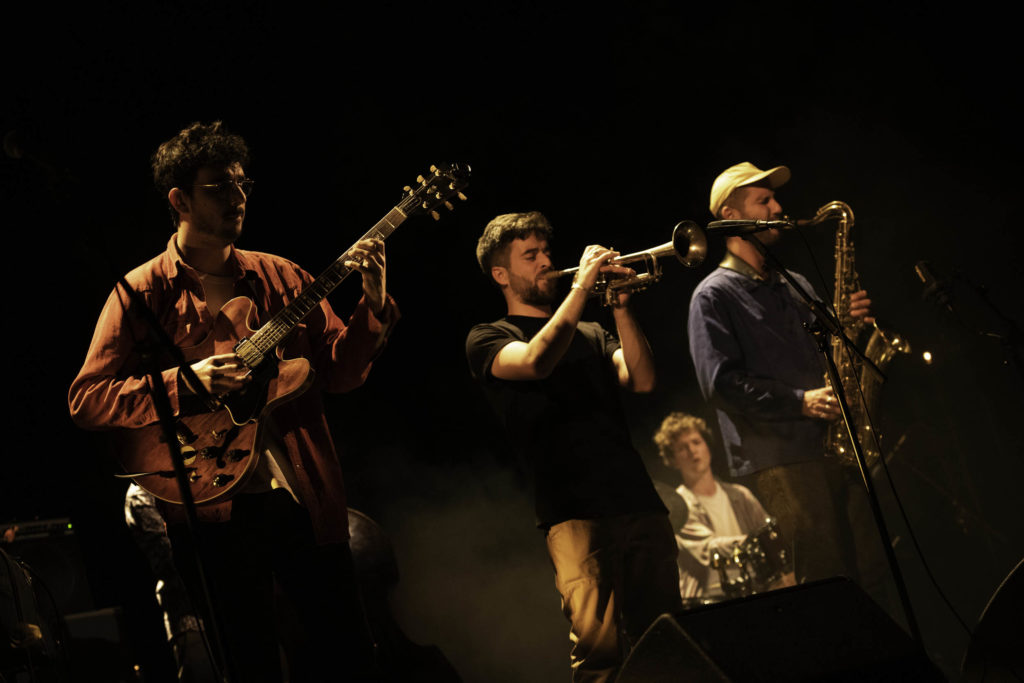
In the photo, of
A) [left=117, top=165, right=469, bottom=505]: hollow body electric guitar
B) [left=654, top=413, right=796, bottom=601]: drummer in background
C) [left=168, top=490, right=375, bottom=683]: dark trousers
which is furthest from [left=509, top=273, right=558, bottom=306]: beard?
[left=654, top=413, right=796, bottom=601]: drummer in background

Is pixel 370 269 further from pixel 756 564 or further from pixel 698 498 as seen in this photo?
pixel 698 498

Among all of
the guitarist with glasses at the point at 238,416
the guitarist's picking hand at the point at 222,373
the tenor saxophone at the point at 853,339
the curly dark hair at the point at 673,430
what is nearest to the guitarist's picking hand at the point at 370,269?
the guitarist with glasses at the point at 238,416

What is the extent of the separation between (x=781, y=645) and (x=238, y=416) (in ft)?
5.05

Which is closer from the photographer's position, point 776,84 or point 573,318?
point 573,318

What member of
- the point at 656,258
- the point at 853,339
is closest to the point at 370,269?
the point at 656,258

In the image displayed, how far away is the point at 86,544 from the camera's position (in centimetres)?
437

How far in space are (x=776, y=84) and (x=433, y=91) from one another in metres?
2.10

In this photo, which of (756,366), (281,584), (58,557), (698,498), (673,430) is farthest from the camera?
(673,430)

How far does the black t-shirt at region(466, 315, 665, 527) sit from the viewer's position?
110 inches

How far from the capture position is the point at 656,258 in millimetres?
3299

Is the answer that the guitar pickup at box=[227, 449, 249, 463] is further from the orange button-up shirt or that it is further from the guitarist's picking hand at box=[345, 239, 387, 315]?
the guitarist's picking hand at box=[345, 239, 387, 315]

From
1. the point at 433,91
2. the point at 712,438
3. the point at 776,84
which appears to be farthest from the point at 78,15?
the point at 712,438

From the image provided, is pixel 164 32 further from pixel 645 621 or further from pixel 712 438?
pixel 712 438

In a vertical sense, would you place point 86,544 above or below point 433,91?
below
